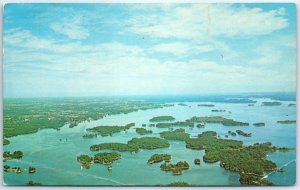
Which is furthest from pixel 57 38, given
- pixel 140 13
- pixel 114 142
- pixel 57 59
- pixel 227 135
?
pixel 227 135

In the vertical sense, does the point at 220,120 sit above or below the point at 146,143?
above

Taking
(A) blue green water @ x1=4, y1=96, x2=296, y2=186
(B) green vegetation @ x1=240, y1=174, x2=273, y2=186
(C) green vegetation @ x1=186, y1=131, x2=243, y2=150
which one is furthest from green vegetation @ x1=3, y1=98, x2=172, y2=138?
(B) green vegetation @ x1=240, y1=174, x2=273, y2=186

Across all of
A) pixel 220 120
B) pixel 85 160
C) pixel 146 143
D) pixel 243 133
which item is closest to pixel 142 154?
pixel 146 143

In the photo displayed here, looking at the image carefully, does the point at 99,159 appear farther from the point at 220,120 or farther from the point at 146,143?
the point at 220,120

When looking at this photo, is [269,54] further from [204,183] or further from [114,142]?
[114,142]

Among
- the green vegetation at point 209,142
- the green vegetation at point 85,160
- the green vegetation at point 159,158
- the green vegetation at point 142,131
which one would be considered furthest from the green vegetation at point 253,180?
the green vegetation at point 85,160

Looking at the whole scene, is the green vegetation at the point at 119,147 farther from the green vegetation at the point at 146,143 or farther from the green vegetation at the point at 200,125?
the green vegetation at the point at 200,125
